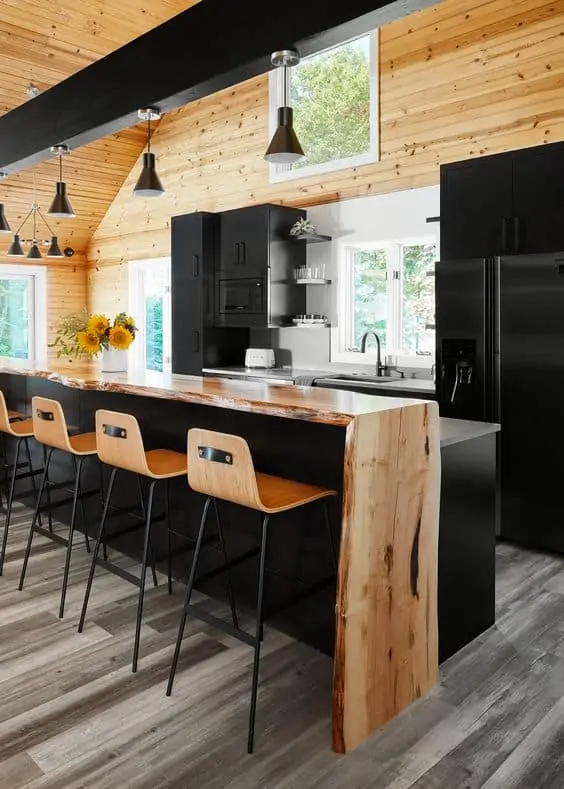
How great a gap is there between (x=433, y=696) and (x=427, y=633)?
8.9 inches

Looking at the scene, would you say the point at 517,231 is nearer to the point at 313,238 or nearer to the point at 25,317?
the point at 313,238

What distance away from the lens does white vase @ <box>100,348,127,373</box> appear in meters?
3.92

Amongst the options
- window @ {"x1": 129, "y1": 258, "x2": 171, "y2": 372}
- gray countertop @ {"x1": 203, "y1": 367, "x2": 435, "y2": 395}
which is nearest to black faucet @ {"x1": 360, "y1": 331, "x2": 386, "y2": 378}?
gray countertop @ {"x1": 203, "y1": 367, "x2": 435, "y2": 395}

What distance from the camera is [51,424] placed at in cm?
336

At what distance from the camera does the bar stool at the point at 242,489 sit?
221cm

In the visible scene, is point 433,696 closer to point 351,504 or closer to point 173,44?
point 351,504

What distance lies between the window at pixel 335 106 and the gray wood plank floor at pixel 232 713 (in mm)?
4052

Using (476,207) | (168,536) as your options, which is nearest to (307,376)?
(476,207)

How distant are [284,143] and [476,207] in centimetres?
193

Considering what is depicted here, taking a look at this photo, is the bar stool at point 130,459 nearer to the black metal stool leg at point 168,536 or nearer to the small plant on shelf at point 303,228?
the black metal stool leg at point 168,536

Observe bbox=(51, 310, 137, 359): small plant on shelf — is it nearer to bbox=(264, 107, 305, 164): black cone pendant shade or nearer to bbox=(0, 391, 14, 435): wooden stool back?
bbox=(0, 391, 14, 435): wooden stool back

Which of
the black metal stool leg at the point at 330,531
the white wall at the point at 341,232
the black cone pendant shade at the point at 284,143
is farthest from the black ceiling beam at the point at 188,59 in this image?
the white wall at the point at 341,232

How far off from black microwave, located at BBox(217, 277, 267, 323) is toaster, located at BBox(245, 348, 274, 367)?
343 millimetres

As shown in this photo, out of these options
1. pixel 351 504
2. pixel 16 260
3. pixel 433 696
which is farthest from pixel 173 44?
pixel 16 260
